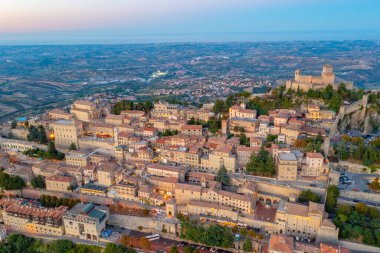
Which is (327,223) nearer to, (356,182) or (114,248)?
(356,182)

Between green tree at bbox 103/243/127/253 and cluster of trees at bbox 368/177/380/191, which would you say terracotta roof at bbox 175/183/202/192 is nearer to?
green tree at bbox 103/243/127/253

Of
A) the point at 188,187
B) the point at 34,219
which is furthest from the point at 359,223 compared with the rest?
the point at 34,219

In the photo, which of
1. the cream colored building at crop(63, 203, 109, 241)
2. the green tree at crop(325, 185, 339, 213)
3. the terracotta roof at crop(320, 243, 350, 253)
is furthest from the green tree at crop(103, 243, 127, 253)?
the green tree at crop(325, 185, 339, 213)

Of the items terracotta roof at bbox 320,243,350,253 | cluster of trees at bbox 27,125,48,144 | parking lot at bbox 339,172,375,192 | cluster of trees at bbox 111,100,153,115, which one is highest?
cluster of trees at bbox 111,100,153,115

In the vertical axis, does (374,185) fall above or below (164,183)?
above

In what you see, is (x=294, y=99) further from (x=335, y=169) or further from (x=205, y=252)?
(x=205, y=252)

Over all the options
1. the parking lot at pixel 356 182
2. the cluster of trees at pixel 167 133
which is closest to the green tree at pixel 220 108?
the cluster of trees at pixel 167 133
